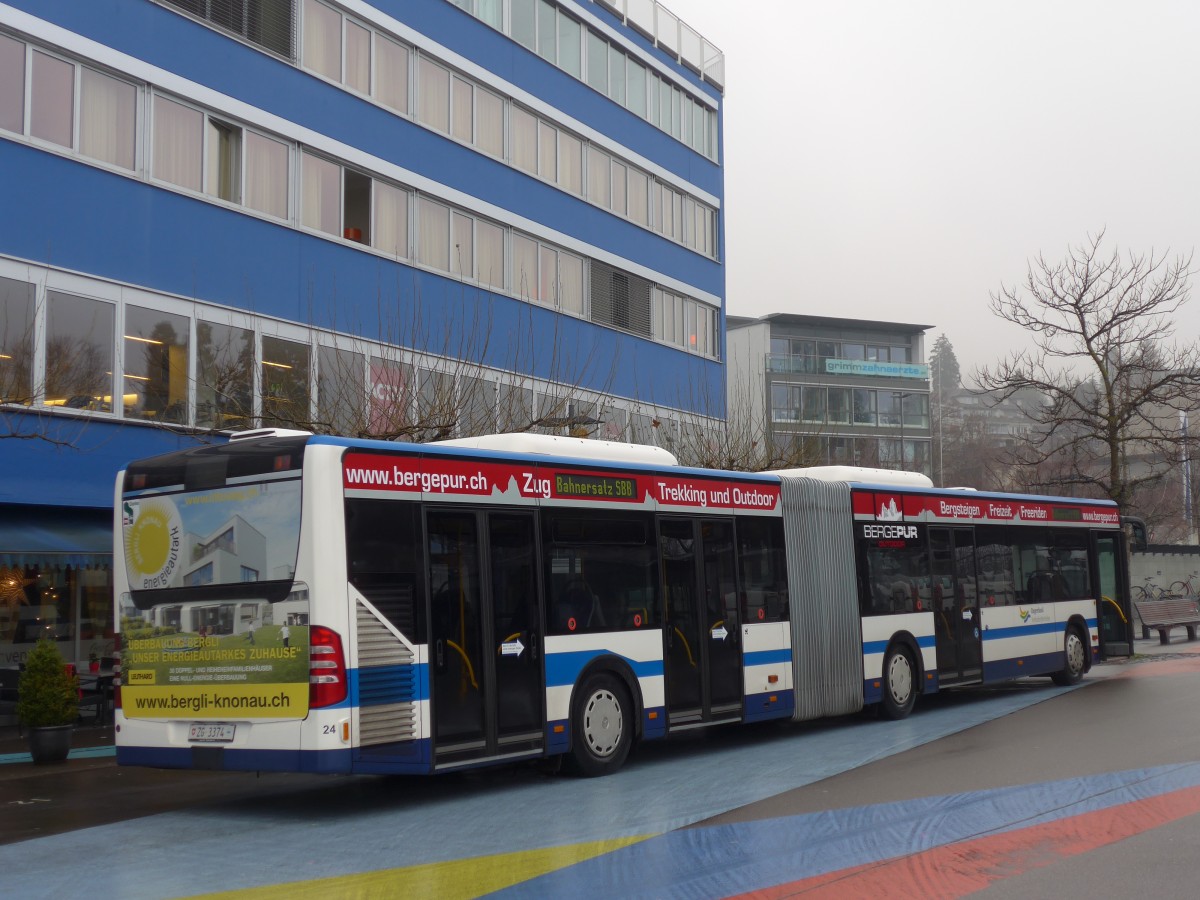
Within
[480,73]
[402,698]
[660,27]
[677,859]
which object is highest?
[660,27]

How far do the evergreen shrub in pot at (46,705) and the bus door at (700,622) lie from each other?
21.9ft

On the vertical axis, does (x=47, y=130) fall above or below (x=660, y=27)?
below

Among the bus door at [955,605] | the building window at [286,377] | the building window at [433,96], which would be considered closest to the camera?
the bus door at [955,605]

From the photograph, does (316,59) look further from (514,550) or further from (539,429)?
(514,550)

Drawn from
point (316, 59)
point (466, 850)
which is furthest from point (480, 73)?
point (466, 850)

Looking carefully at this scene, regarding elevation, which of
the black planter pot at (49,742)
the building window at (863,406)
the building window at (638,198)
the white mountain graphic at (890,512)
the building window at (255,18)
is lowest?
the black planter pot at (49,742)

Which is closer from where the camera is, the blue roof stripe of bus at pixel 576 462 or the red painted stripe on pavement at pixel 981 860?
the red painted stripe on pavement at pixel 981 860

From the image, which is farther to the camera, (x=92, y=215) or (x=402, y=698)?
(x=92, y=215)

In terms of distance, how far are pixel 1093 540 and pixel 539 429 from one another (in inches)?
402

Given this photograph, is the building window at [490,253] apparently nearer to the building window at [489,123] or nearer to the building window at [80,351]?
the building window at [489,123]

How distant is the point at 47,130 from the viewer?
62.6ft

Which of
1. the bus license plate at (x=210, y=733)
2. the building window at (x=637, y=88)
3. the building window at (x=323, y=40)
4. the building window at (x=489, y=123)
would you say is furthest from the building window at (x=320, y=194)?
the bus license plate at (x=210, y=733)

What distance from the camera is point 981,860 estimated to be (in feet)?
26.6

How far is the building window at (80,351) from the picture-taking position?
18.8m
